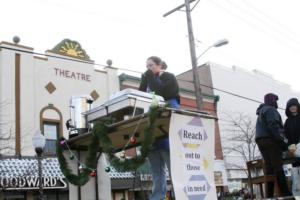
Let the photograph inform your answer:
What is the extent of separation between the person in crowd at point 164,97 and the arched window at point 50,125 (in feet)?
55.6

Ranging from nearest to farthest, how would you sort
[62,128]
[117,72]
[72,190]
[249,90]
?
1. [72,190]
2. [62,128]
3. [117,72]
4. [249,90]

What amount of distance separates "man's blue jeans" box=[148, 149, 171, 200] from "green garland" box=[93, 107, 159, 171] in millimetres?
632

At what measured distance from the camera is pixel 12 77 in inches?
821

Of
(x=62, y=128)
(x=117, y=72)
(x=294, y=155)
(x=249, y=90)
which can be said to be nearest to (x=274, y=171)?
(x=294, y=155)

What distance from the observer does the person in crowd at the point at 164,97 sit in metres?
5.16

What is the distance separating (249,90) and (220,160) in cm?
773

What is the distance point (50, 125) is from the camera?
22.2 metres

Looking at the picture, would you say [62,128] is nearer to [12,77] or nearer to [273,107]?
[12,77]

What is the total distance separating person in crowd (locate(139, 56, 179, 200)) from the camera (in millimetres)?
5164

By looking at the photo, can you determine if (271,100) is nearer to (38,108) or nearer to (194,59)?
(194,59)

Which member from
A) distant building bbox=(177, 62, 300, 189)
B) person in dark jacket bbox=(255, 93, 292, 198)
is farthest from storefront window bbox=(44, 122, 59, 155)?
person in dark jacket bbox=(255, 93, 292, 198)

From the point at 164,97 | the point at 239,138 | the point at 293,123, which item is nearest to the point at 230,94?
the point at 239,138

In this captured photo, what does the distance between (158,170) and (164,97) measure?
0.80 m

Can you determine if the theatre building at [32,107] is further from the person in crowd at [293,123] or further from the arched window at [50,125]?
the person in crowd at [293,123]
